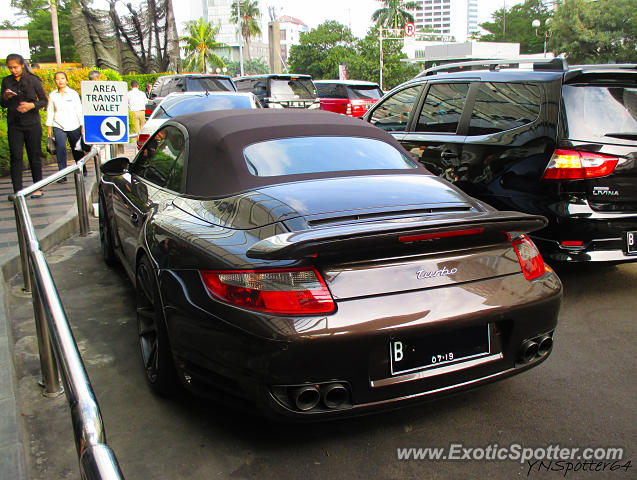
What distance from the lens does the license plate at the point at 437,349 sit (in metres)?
2.62

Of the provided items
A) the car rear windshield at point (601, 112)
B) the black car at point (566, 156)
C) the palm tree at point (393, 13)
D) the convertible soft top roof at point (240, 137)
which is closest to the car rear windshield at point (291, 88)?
the black car at point (566, 156)

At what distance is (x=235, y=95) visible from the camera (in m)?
11.3

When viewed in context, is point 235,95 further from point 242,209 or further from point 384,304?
point 384,304

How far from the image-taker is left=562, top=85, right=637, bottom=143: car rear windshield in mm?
4523

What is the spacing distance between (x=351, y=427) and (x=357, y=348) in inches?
27.3

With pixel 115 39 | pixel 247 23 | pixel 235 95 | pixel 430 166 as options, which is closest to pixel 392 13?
pixel 247 23

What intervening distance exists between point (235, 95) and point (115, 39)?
90.1ft

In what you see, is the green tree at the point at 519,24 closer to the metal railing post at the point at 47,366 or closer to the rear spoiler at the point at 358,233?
the rear spoiler at the point at 358,233

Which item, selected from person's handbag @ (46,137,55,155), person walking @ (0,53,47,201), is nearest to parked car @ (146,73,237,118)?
person's handbag @ (46,137,55,155)

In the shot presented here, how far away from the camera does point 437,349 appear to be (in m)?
2.70

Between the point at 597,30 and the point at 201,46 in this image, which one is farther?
the point at 201,46

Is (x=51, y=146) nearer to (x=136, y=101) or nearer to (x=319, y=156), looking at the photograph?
(x=319, y=156)

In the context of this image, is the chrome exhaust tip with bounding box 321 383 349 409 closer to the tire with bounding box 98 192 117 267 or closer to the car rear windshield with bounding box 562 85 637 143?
the car rear windshield with bounding box 562 85 637 143

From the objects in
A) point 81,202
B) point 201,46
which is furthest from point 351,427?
point 201,46
